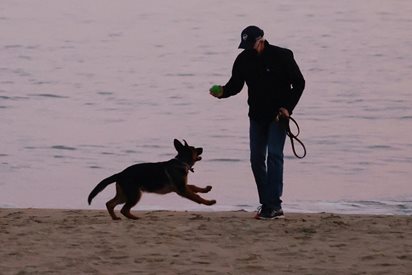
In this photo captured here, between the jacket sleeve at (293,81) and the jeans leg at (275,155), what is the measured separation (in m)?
0.19

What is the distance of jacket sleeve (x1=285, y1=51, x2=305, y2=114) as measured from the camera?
385 inches

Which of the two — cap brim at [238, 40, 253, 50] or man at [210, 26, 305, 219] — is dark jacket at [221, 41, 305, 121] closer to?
man at [210, 26, 305, 219]

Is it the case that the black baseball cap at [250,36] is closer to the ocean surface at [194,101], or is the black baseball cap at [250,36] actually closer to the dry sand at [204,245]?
the dry sand at [204,245]

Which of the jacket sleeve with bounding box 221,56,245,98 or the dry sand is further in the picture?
the jacket sleeve with bounding box 221,56,245,98

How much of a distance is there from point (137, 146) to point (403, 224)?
21.3 feet

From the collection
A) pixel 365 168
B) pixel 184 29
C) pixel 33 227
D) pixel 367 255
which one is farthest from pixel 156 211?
pixel 184 29

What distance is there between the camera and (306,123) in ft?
59.5

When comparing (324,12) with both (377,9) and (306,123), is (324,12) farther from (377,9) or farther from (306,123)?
(306,123)

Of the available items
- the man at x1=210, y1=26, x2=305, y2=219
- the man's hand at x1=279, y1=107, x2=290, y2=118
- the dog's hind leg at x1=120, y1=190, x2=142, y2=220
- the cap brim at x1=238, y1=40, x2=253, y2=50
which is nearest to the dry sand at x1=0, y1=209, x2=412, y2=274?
the dog's hind leg at x1=120, y1=190, x2=142, y2=220

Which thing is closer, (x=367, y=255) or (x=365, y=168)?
(x=367, y=255)

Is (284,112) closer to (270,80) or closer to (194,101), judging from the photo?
(270,80)

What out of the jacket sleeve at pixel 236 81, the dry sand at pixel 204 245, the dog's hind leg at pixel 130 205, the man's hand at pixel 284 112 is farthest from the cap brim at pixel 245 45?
the dog's hind leg at pixel 130 205

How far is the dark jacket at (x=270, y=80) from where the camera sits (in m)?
9.80

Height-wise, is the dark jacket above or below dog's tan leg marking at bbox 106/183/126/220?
above
